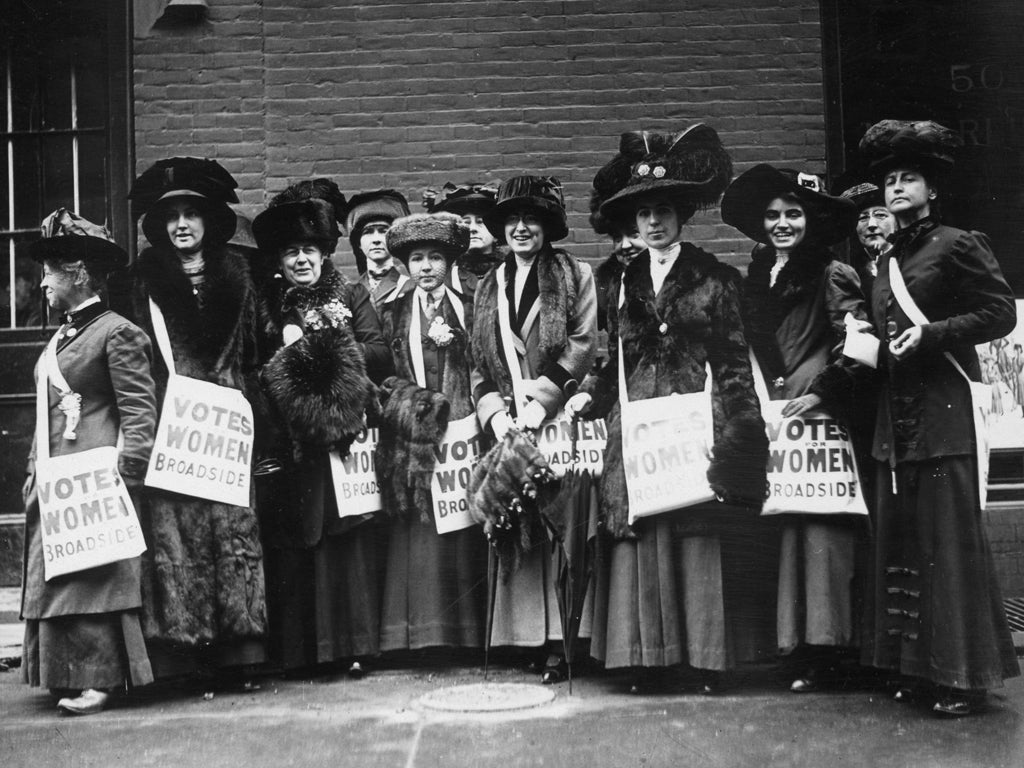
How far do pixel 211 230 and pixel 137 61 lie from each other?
2821mm

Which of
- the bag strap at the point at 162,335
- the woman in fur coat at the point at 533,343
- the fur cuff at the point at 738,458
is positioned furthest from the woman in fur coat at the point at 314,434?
the fur cuff at the point at 738,458

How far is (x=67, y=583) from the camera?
17.3 feet

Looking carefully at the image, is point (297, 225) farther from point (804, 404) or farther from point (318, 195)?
point (804, 404)

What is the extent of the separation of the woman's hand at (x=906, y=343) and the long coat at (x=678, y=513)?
641mm

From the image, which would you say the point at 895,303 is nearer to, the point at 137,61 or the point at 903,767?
the point at 903,767

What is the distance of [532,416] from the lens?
5.57 metres

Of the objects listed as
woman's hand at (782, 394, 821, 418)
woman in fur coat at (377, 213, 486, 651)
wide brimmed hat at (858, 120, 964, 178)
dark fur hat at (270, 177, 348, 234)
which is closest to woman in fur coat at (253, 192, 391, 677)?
woman in fur coat at (377, 213, 486, 651)

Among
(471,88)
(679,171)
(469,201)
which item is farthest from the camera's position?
(471,88)

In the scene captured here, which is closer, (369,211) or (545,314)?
(545,314)

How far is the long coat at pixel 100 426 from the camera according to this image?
5.27m

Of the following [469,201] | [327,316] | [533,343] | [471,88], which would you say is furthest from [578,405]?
[471,88]

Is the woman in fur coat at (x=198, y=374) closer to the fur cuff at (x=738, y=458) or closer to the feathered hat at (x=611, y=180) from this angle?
the feathered hat at (x=611, y=180)

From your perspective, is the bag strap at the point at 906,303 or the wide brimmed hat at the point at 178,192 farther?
the wide brimmed hat at the point at 178,192

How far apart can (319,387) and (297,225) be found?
884mm
